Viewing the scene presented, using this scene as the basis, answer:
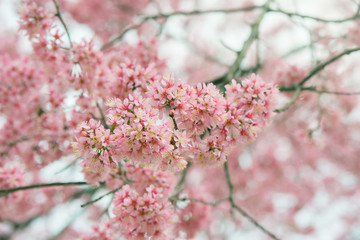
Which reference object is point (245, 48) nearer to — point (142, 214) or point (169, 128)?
point (169, 128)

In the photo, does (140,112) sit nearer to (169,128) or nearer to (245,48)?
(169,128)

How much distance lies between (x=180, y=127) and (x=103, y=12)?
264 inches

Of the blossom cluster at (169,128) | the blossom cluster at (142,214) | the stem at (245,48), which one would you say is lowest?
the blossom cluster at (142,214)

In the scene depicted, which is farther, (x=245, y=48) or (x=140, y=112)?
(x=245, y=48)

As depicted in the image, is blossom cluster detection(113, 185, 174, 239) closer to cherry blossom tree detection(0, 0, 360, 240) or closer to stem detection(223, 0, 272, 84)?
cherry blossom tree detection(0, 0, 360, 240)

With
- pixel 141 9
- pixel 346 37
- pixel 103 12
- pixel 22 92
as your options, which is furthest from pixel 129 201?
pixel 141 9

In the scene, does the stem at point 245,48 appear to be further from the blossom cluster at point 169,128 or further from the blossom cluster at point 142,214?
the blossom cluster at point 142,214

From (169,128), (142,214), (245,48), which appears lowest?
(142,214)

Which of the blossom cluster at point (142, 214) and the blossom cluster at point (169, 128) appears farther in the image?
the blossom cluster at point (142, 214)

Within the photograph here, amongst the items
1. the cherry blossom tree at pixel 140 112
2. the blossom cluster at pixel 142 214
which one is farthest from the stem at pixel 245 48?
the blossom cluster at pixel 142 214

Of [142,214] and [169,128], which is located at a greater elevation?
[169,128]

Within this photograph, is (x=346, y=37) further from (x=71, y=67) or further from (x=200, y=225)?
(x=71, y=67)

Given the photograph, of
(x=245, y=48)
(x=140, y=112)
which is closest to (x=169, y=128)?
(x=140, y=112)

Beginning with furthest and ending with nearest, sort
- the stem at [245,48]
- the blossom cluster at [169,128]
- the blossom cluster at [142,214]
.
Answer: the stem at [245,48] → the blossom cluster at [142,214] → the blossom cluster at [169,128]
